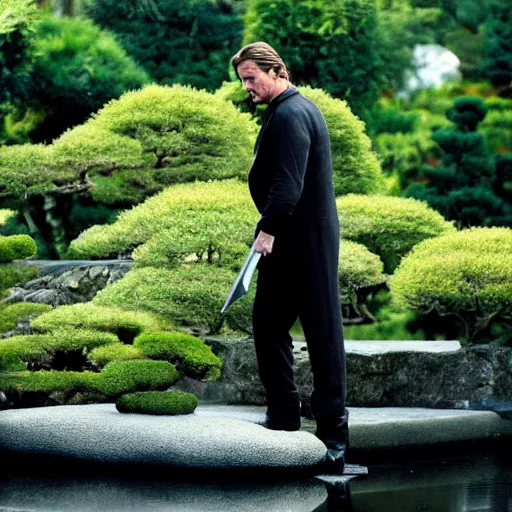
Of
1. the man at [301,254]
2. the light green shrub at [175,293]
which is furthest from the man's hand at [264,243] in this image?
the light green shrub at [175,293]

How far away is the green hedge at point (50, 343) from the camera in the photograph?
744 centimetres

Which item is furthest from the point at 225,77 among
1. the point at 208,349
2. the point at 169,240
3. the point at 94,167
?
the point at 208,349

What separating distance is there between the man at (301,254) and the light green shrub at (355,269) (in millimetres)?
3370

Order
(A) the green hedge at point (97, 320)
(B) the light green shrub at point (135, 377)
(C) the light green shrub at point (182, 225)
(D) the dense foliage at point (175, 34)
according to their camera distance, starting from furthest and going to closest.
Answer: (D) the dense foliage at point (175, 34) < (C) the light green shrub at point (182, 225) < (A) the green hedge at point (97, 320) < (B) the light green shrub at point (135, 377)

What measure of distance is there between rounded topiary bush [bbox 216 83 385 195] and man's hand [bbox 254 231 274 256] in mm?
5219

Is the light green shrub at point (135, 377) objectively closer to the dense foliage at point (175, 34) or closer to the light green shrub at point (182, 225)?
the light green shrub at point (182, 225)

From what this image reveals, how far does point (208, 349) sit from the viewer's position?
301 inches

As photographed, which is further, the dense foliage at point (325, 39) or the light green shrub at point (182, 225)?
the dense foliage at point (325, 39)

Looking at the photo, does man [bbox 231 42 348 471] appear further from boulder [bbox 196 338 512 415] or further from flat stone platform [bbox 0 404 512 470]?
boulder [bbox 196 338 512 415]

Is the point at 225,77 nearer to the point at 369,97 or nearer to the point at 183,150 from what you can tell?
the point at 369,97

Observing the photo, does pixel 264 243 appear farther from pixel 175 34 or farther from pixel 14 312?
pixel 175 34

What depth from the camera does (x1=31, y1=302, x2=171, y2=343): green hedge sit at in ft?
25.5

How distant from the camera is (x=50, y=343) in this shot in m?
7.56

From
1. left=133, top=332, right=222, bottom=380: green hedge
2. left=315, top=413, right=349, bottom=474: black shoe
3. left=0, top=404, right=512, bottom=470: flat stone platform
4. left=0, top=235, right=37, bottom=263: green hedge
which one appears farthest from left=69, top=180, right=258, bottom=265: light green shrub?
left=315, top=413, right=349, bottom=474: black shoe
